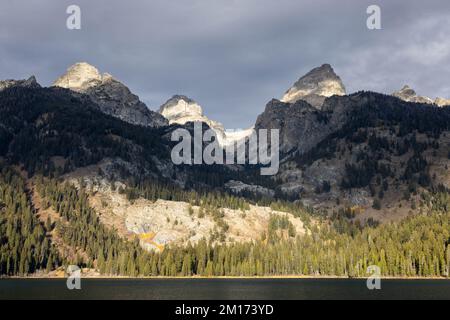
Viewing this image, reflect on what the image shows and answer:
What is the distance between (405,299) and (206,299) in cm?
4914
